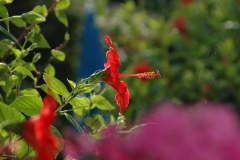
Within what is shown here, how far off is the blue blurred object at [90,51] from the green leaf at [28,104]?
3.09 meters

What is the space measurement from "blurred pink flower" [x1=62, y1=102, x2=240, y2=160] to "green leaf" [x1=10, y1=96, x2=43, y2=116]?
1.28 ft

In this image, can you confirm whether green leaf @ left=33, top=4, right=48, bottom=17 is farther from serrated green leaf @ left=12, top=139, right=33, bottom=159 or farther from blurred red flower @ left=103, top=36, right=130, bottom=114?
serrated green leaf @ left=12, top=139, right=33, bottom=159

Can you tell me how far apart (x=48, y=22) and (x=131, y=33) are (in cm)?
104

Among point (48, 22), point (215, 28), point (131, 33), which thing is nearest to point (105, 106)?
point (215, 28)

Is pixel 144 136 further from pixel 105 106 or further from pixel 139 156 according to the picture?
pixel 105 106

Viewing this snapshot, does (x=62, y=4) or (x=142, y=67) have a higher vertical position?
(x=62, y=4)

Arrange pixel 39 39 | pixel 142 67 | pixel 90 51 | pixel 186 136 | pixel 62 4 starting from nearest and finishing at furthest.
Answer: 1. pixel 186 136
2. pixel 39 39
3. pixel 62 4
4. pixel 142 67
5. pixel 90 51

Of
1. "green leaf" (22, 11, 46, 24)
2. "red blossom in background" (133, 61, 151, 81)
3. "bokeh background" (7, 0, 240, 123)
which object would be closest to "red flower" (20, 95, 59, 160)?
"green leaf" (22, 11, 46, 24)

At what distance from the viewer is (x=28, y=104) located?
0.83m

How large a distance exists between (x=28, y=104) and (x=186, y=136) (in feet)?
1.43

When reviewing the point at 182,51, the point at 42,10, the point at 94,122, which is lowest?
the point at 182,51

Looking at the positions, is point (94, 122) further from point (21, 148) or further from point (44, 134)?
point (44, 134)

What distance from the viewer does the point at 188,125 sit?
441 millimetres

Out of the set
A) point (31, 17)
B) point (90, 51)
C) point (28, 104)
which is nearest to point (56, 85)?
point (28, 104)
